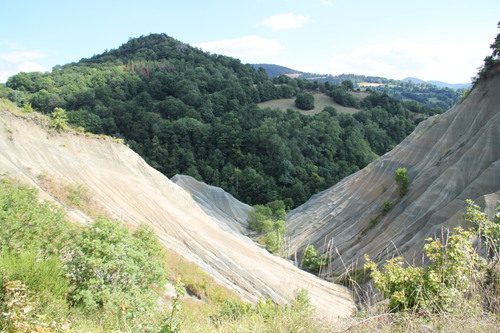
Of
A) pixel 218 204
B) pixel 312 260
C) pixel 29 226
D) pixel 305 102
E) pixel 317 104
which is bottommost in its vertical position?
pixel 218 204

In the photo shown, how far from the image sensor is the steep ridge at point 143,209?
18953mm

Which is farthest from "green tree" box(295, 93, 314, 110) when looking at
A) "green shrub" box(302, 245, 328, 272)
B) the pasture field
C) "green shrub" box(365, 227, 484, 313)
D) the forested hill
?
"green shrub" box(365, 227, 484, 313)

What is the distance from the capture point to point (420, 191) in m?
27.5

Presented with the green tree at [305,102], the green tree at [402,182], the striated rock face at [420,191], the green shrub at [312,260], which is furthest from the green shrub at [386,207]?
the green tree at [305,102]

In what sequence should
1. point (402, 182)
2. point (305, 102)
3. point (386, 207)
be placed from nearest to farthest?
point (386, 207) < point (402, 182) < point (305, 102)

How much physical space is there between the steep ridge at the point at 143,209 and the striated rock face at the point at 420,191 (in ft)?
11.0

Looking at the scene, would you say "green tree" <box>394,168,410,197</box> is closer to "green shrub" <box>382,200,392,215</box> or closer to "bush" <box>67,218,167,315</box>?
"green shrub" <box>382,200,392,215</box>

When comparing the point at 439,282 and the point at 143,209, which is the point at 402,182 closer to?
the point at 143,209

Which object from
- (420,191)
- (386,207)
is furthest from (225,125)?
(420,191)

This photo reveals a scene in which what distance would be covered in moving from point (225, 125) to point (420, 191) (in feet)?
154

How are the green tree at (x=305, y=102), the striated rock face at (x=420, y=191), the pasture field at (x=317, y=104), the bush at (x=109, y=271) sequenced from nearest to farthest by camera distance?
the bush at (x=109, y=271), the striated rock face at (x=420, y=191), the green tree at (x=305, y=102), the pasture field at (x=317, y=104)

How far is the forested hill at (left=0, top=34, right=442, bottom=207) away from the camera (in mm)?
61406

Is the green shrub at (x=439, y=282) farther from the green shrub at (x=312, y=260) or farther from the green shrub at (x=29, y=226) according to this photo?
the green shrub at (x=312, y=260)

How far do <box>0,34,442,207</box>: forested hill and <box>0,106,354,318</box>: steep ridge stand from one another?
32965 millimetres
